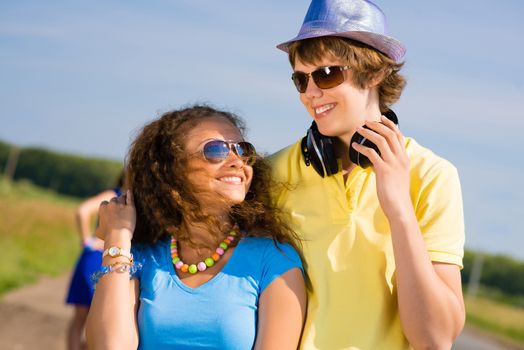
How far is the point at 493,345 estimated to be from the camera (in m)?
16.4

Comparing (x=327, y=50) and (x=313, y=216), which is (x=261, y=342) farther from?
(x=327, y=50)

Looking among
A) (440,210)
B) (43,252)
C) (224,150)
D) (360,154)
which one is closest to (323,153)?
(360,154)

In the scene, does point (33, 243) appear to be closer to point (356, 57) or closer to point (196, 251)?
point (196, 251)

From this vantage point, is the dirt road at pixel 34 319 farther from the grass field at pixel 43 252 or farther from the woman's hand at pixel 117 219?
the woman's hand at pixel 117 219

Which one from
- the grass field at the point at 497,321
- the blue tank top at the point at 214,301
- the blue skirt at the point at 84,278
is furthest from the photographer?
the grass field at the point at 497,321

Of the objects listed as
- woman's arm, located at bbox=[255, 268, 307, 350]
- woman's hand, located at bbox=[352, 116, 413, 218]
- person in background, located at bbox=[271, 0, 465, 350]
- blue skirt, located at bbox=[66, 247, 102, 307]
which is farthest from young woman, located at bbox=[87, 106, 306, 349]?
blue skirt, located at bbox=[66, 247, 102, 307]

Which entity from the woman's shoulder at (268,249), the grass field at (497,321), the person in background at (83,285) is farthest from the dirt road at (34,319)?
the grass field at (497,321)

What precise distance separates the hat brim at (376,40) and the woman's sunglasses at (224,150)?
0.49 meters

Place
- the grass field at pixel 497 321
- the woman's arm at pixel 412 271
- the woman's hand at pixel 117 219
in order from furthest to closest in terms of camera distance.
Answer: the grass field at pixel 497 321, the woman's hand at pixel 117 219, the woman's arm at pixel 412 271

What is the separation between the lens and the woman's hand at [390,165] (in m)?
2.94

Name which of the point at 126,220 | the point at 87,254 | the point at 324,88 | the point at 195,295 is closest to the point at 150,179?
the point at 126,220

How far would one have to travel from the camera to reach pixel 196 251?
346 centimetres

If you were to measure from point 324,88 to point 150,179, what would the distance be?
36.3 inches

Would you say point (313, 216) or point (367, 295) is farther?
point (313, 216)
